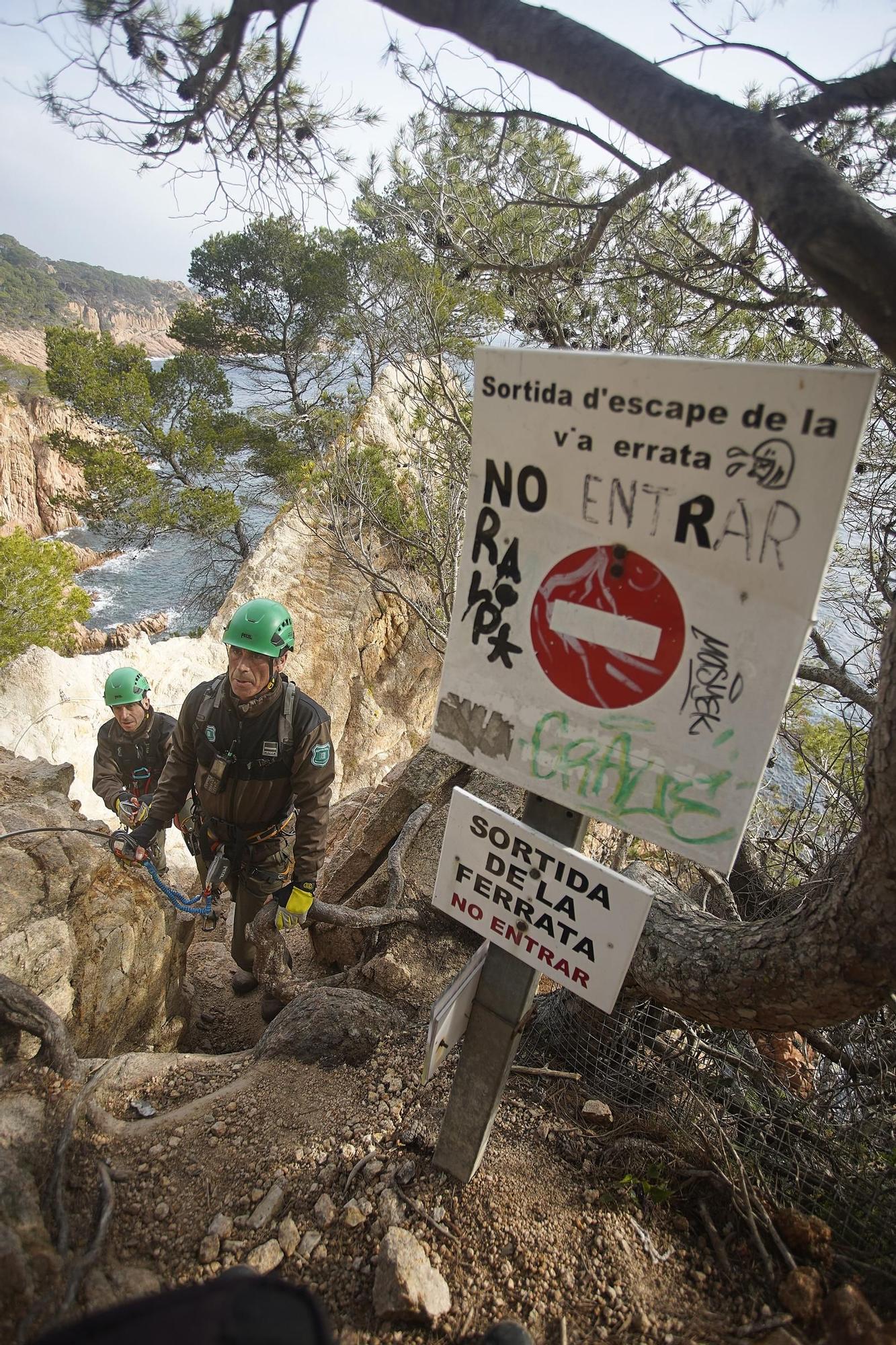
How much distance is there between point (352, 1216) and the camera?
6.65ft

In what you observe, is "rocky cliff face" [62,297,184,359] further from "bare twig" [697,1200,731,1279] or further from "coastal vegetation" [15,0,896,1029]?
"bare twig" [697,1200,731,1279]

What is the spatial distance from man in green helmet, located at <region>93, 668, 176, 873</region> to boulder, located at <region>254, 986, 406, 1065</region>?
267 centimetres

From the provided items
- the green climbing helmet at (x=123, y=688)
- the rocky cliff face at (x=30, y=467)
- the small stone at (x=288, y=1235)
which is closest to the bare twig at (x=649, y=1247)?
the small stone at (x=288, y=1235)

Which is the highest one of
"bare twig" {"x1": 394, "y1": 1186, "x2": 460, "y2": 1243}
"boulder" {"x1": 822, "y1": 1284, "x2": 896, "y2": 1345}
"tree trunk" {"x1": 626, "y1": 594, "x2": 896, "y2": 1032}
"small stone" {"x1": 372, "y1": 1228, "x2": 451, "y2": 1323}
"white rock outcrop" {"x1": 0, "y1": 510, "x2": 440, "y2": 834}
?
"tree trunk" {"x1": 626, "y1": 594, "x2": 896, "y2": 1032}

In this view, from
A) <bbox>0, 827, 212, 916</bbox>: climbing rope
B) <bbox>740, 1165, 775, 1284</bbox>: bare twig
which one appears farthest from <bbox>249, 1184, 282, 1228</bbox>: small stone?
<bbox>0, 827, 212, 916</bbox>: climbing rope

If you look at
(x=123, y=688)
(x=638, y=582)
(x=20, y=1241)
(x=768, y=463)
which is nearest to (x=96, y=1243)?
(x=20, y=1241)

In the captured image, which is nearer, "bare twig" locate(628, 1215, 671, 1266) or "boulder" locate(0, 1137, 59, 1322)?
"boulder" locate(0, 1137, 59, 1322)

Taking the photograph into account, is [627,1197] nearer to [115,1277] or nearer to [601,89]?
[115,1277]

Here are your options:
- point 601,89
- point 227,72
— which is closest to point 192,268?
point 227,72

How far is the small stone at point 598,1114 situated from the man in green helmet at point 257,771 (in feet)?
6.21

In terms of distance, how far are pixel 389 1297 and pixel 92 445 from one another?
18.4m

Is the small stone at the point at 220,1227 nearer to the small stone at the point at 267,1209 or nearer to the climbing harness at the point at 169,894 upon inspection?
the small stone at the point at 267,1209

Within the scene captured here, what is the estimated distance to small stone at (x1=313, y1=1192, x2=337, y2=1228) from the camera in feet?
6.66

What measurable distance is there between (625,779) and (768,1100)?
159 centimetres
